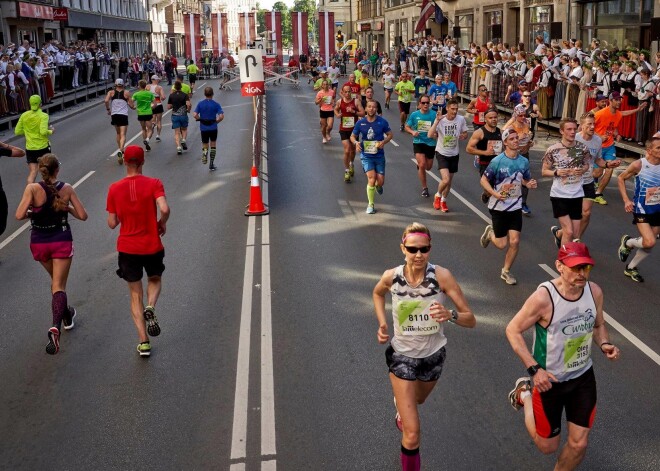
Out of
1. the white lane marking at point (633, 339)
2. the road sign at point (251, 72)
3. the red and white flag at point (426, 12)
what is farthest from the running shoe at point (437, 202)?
the red and white flag at point (426, 12)

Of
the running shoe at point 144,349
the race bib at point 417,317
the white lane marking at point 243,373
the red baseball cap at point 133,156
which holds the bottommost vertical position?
the white lane marking at point 243,373

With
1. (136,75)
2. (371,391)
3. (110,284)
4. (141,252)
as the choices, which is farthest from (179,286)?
(136,75)

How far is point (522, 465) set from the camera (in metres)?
5.60

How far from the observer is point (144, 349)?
299 inches

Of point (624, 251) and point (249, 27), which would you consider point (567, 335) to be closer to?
point (624, 251)

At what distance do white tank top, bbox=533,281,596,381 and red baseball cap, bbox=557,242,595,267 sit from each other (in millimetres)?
242

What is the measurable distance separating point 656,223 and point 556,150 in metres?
1.46

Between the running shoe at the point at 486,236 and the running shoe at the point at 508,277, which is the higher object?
the running shoe at the point at 486,236

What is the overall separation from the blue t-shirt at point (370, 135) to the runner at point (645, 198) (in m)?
4.81

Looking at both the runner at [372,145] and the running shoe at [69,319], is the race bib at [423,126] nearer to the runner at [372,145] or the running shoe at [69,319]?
the runner at [372,145]

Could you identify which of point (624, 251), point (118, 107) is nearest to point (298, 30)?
point (118, 107)

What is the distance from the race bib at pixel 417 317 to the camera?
17.4 feet

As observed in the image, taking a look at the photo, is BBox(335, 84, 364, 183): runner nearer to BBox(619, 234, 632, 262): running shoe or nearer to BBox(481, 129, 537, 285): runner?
BBox(481, 129, 537, 285): runner

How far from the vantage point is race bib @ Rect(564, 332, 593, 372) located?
501cm
